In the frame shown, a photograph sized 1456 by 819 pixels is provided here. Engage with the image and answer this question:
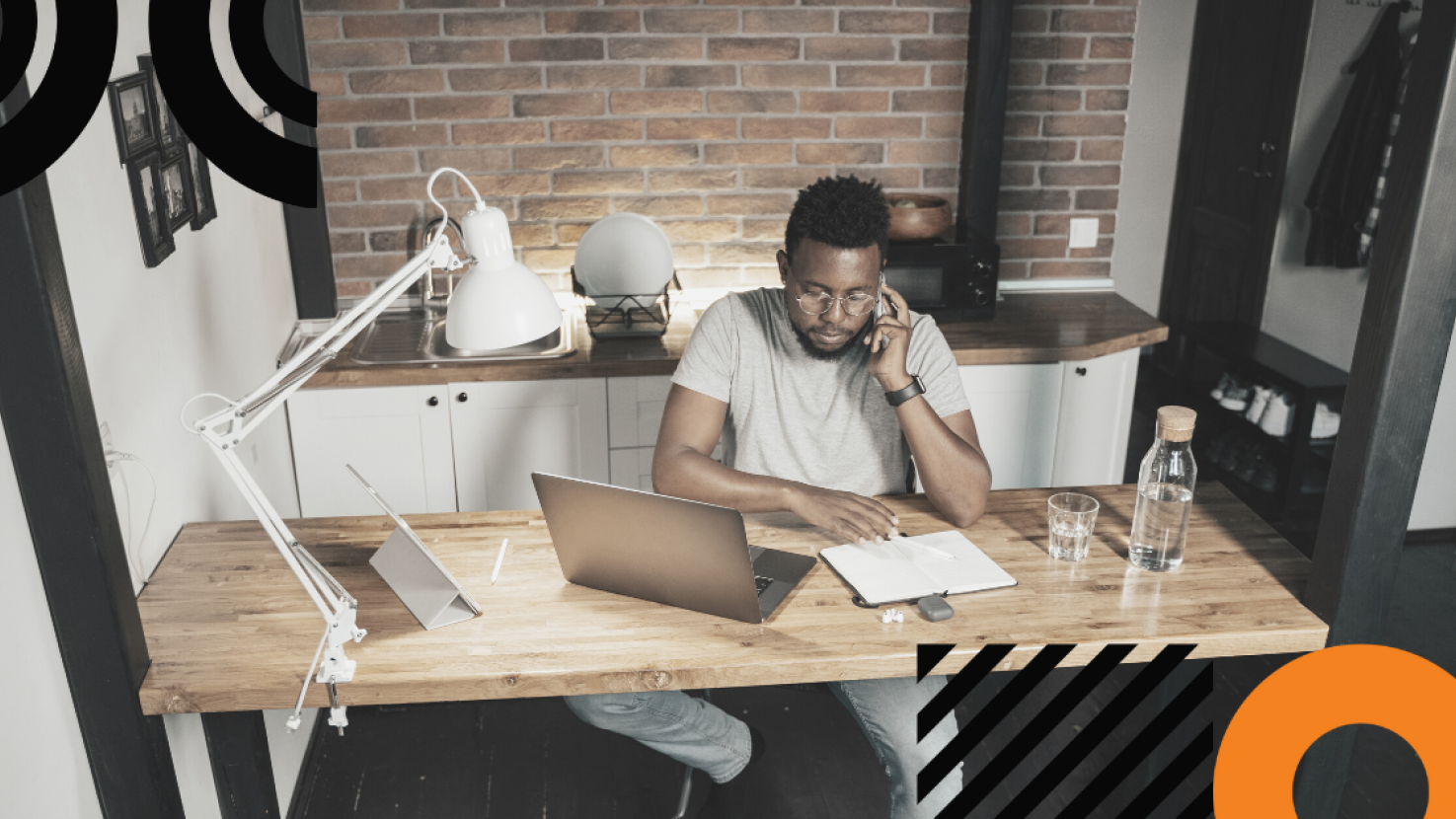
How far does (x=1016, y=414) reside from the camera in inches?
114

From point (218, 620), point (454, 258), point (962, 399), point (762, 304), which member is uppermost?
point (454, 258)

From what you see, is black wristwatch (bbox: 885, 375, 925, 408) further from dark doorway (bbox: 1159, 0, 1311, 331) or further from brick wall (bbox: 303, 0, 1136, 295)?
dark doorway (bbox: 1159, 0, 1311, 331)

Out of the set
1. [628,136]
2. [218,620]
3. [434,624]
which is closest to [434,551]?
[434,624]

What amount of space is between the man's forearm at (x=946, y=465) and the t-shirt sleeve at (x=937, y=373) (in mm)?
66

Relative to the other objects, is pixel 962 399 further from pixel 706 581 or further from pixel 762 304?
pixel 706 581

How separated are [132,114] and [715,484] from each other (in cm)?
117

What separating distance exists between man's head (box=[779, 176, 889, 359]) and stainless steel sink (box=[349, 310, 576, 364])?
86 centimetres

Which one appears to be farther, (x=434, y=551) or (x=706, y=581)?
(x=434, y=551)

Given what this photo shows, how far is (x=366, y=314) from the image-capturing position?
1.54 metres

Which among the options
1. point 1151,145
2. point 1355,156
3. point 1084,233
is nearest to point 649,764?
point 1084,233

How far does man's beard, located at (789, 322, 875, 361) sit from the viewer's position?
83.2 inches

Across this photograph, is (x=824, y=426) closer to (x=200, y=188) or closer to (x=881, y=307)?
(x=881, y=307)

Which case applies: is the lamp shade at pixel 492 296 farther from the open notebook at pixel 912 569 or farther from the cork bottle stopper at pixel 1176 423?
the cork bottle stopper at pixel 1176 423

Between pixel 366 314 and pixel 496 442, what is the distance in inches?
50.2
